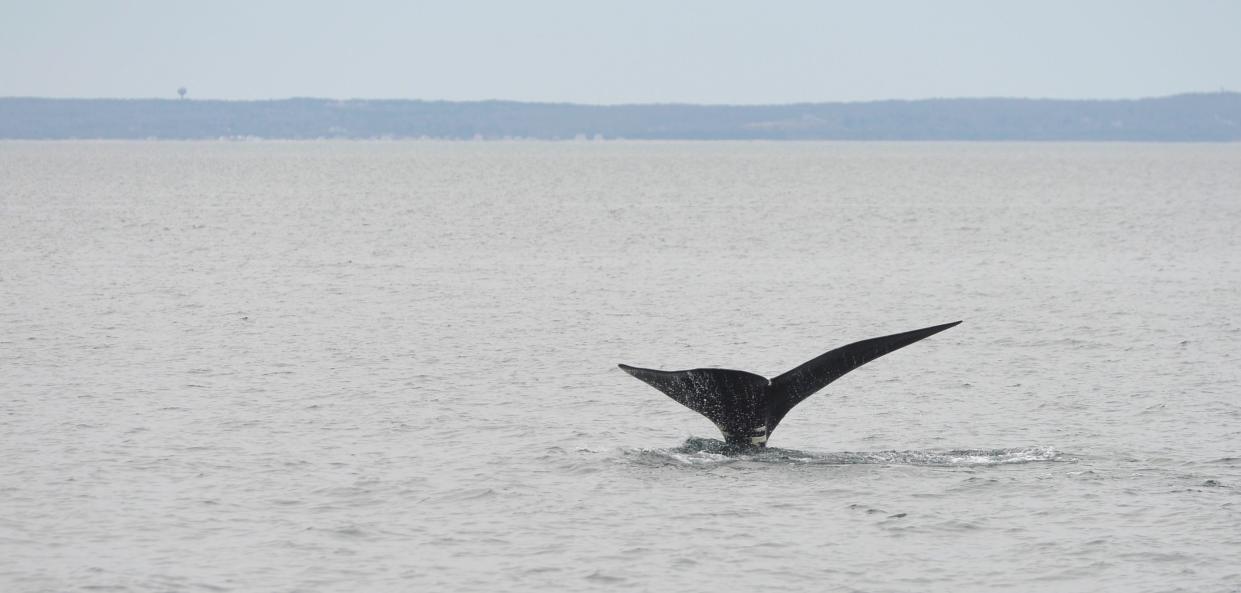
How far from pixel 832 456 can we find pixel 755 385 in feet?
9.66

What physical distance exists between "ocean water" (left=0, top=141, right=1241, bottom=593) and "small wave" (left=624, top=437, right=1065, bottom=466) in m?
0.07

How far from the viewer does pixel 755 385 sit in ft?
53.5

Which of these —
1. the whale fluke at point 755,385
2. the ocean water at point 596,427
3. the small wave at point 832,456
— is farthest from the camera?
the small wave at point 832,456

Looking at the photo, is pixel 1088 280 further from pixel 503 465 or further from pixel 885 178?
pixel 885 178

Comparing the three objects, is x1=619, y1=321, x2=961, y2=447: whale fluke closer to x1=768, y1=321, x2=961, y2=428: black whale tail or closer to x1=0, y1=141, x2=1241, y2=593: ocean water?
x1=768, y1=321, x2=961, y2=428: black whale tail

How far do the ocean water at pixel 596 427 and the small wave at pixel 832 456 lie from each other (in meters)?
0.07

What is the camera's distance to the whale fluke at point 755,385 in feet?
49.1

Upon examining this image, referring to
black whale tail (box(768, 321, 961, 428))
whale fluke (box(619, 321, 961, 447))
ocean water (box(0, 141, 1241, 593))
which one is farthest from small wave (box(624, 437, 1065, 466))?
black whale tail (box(768, 321, 961, 428))

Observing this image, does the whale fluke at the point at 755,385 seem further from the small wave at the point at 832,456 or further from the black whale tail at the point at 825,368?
the small wave at the point at 832,456

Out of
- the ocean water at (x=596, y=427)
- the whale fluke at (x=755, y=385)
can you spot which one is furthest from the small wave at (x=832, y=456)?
the whale fluke at (x=755, y=385)

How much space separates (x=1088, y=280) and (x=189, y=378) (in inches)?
1102

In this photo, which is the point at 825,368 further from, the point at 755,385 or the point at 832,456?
the point at 832,456

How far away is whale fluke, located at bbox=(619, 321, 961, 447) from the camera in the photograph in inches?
589

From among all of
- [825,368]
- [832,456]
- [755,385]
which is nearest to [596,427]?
[832,456]
